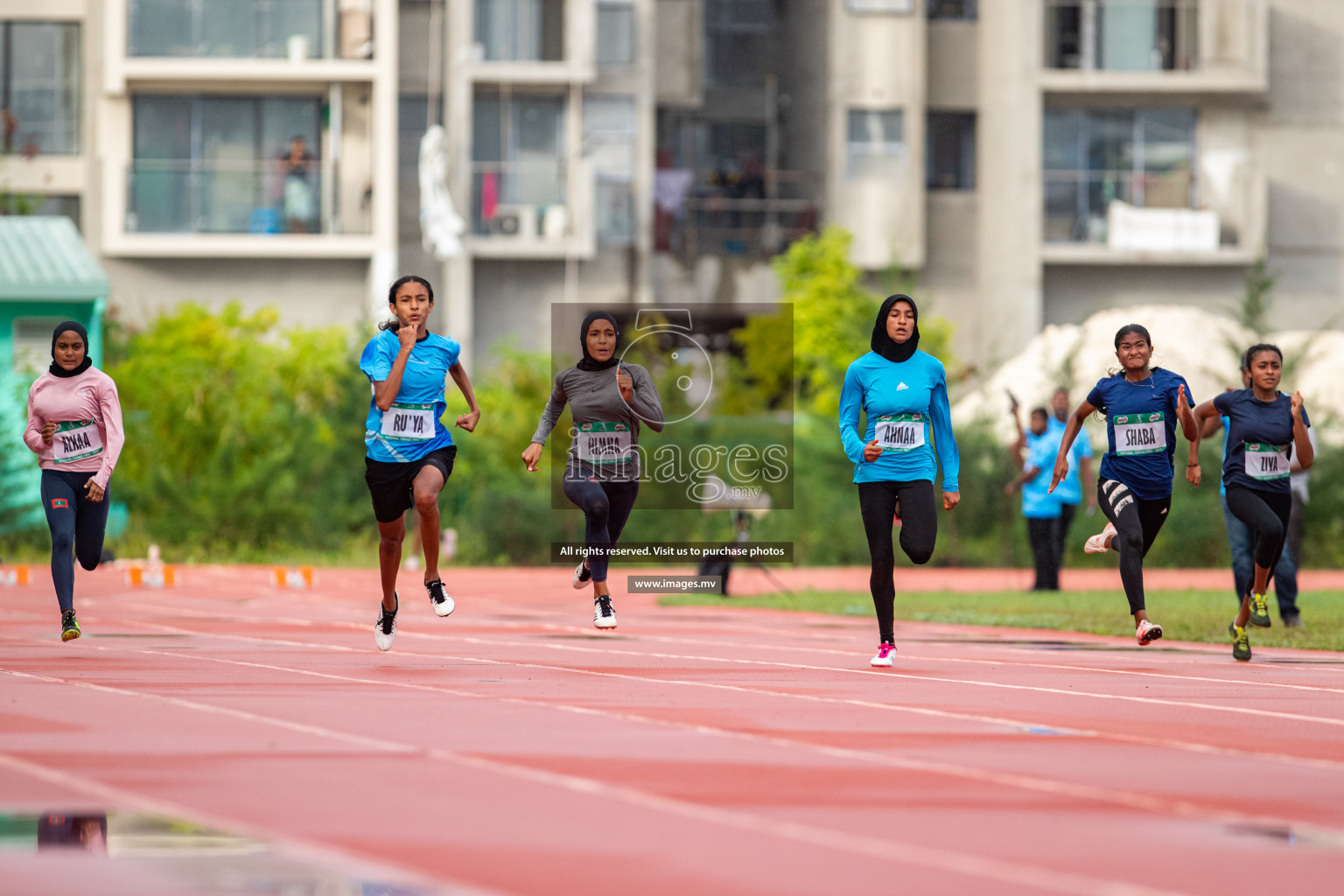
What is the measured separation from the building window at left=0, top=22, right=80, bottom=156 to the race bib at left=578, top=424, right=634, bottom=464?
111ft

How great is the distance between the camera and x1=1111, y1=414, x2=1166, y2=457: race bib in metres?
12.8

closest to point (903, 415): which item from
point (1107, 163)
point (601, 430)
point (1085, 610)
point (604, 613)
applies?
point (601, 430)

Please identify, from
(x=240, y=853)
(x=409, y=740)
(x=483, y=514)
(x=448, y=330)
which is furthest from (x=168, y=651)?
(x=448, y=330)

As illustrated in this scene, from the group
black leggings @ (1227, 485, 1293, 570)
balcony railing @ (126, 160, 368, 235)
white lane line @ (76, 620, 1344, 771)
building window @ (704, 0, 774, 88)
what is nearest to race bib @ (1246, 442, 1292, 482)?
black leggings @ (1227, 485, 1293, 570)

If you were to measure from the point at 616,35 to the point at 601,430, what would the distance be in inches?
1256

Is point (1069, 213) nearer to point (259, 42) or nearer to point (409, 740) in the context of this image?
point (259, 42)

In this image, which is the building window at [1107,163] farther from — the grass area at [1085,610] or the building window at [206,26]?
the grass area at [1085,610]

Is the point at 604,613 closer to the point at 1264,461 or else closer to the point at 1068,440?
the point at 1068,440

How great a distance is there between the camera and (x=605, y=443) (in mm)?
13344

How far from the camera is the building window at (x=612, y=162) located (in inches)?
1745

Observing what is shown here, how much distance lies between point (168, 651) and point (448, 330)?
3046 centimetres

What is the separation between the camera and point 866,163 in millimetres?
46031

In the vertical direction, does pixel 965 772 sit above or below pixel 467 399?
below

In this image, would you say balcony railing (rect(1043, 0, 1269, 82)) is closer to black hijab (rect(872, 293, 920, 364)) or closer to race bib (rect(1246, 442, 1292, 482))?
race bib (rect(1246, 442, 1292, 482))
